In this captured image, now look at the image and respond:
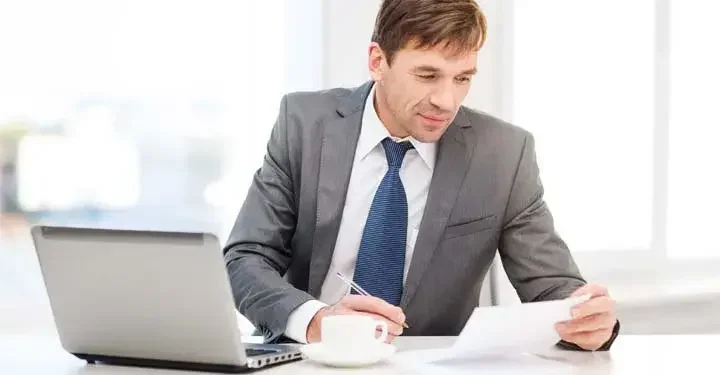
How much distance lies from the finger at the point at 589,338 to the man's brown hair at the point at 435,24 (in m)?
0.65

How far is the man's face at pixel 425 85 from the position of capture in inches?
89.4

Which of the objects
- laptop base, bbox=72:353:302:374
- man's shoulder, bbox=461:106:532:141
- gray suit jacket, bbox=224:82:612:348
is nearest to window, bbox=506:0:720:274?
man's shoulder, bbox=461:106:532:141

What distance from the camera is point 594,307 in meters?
1.96

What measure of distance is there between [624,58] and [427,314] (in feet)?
4.87

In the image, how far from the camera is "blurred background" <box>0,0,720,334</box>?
2807 millimetres

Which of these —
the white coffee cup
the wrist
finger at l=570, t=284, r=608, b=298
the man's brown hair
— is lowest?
the wrist

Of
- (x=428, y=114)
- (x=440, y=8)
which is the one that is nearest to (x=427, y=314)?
(x=428, y=114)

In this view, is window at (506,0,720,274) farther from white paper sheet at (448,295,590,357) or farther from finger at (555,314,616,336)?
white paper sheet at (448,295,590,357)

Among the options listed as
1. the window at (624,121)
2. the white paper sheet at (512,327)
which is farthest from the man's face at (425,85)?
the window at (624,121)

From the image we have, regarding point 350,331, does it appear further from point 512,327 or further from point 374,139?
point 374,139

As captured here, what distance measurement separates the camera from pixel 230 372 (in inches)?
66.5

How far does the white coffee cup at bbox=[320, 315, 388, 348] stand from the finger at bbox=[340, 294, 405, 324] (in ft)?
0.45

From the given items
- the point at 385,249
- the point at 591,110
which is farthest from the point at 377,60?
the point at 591,110

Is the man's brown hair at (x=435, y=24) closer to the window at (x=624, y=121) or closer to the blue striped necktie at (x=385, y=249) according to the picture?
the blue striped necktie at (x=385, y=249)
